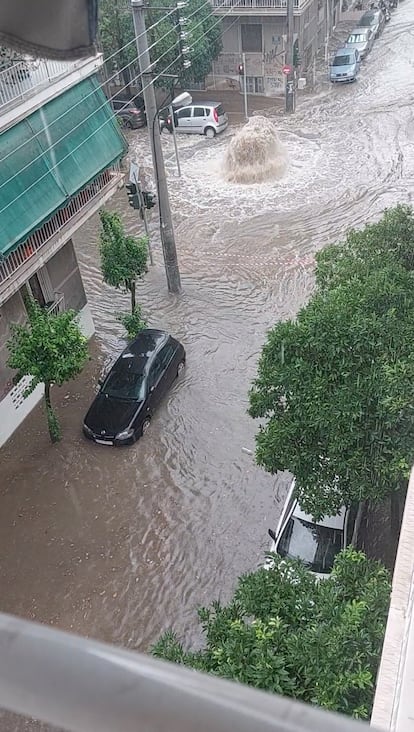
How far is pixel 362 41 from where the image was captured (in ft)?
87.5

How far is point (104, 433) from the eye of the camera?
1027cm

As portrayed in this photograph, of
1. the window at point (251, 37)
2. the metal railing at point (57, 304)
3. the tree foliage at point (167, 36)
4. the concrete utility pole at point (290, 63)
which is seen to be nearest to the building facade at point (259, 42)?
the window at point (251, 37)

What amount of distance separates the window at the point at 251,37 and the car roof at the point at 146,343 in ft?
55.8

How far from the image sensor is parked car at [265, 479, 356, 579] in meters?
7.59

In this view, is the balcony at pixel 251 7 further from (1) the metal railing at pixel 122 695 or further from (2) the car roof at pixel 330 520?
(1) the metal railing at pixel 122 695

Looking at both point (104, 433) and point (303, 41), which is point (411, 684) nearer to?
point (104, 433)

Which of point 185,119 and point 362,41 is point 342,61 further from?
point 185,119

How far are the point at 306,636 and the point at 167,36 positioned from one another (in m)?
20.4

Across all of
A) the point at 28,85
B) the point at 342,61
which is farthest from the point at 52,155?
the point at 342,61

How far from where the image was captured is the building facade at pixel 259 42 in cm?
2295

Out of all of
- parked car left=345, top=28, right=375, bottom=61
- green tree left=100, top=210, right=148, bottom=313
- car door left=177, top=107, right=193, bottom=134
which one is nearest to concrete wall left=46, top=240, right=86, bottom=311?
green tree left=100, top=210, right=148, bottom=313

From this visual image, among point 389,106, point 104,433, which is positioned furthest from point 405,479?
point 389,106

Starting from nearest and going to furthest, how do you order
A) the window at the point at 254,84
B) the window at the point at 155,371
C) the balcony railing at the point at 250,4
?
the window at the point at 155,371 < the balcony railing at the point at 250,4 < the window at the point at 254,84

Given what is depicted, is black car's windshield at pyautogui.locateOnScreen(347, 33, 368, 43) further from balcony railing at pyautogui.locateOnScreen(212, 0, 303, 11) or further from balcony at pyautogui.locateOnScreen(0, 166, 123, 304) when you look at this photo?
balcony at pyautogui.locateOnScreen(0, 166, 123, 304)
